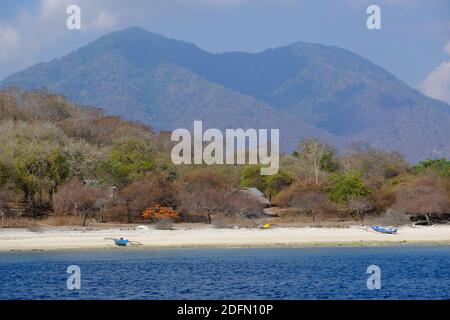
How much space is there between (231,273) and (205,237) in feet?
41.9

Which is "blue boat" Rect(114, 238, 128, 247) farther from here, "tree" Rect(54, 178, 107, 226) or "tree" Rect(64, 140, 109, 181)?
"tree" Rect(64, 140, 109, 181)

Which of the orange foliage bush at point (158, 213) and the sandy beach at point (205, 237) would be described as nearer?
the sandy beach at point (205, 237)

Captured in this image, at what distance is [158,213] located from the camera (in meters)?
51.1

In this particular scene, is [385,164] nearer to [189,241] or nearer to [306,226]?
[306,226]

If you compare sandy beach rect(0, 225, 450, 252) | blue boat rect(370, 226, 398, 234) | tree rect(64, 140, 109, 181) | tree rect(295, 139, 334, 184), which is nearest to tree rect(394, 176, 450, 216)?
sandy beach rect(0, 225, 450, 252)

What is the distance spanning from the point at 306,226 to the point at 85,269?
21.2 m

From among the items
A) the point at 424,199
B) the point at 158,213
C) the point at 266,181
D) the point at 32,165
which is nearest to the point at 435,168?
the point at 266,181

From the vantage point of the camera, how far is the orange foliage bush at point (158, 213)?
5074 centimetres

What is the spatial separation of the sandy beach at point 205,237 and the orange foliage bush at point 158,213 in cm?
301

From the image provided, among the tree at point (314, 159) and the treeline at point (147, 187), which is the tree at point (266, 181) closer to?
the treeline at point (147, 187)

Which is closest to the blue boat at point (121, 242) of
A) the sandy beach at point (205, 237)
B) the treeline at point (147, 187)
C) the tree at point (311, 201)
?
the sandy beach at point (205, 237)

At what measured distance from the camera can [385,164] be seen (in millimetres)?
80188

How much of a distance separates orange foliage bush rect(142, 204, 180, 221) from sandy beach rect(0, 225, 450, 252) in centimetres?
301
